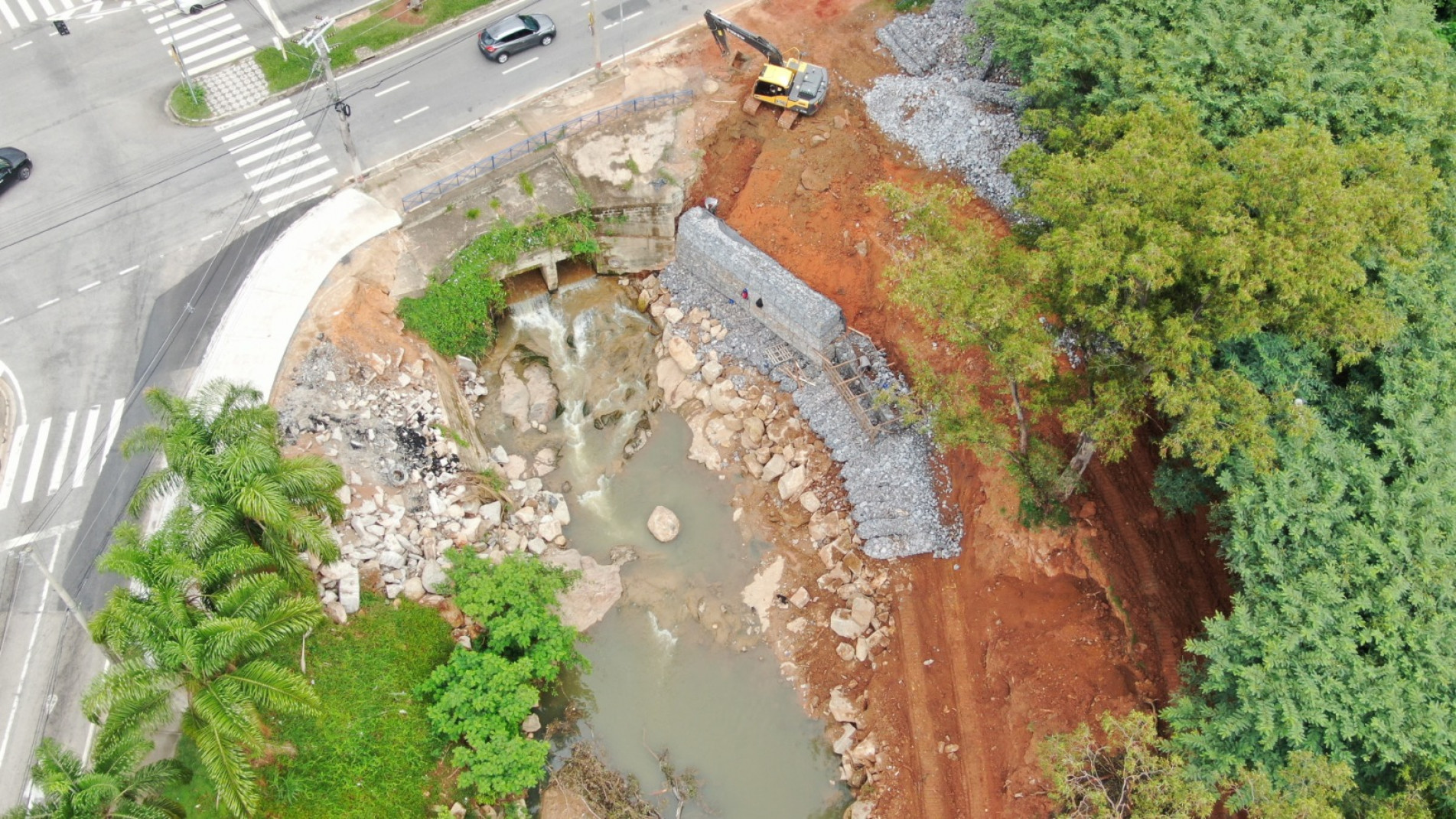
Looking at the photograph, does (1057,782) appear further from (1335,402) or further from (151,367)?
(151,367)

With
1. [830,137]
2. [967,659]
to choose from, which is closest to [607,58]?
[830,137]

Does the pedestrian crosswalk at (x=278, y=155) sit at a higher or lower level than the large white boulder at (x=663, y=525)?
higher

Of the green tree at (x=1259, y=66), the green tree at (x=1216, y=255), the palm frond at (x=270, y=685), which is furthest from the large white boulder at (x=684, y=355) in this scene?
the palm frond at (x=270, y=685)

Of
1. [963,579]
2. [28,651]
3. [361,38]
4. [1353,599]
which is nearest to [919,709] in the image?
[963,579]

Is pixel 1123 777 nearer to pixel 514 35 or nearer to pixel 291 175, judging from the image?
pixel 291 175

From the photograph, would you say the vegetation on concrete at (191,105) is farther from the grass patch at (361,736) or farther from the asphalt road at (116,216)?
the grass patch at (361,736)
